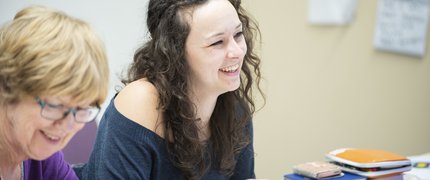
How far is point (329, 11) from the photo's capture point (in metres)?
2.33

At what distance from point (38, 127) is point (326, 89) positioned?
6.43ft

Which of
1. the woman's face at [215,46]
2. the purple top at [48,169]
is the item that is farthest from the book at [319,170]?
the purple top at [48,169]

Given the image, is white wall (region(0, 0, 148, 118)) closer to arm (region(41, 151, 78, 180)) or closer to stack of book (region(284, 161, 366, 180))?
arm (region(41, 151, 78, 180))

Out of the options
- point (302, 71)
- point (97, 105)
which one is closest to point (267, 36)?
point (302, 71)

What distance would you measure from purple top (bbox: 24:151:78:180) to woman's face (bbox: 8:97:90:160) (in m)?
0.22

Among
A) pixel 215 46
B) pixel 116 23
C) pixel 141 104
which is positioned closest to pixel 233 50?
pixel 215 46

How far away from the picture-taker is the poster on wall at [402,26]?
2.61 metres

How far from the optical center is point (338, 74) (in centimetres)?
251

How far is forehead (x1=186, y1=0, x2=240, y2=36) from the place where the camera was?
48.1 inches

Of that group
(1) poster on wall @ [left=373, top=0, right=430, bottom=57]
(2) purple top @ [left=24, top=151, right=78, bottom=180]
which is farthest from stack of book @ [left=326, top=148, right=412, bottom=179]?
(1) poster on wall @ [left=373, top=0, right=430, bottom=57]

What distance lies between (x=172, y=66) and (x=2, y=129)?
524mm

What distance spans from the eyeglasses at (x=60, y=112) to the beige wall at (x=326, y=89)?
1.44 metres

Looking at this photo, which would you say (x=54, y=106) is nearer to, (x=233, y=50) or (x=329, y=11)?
(x=233, y=50)

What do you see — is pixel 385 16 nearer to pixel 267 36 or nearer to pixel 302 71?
pixel 302 71
